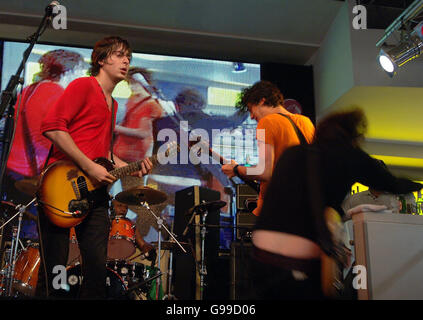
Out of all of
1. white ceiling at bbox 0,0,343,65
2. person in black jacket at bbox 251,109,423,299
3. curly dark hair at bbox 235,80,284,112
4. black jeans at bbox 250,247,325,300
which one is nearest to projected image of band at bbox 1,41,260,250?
white ceiling at bbox 0,0,343,65

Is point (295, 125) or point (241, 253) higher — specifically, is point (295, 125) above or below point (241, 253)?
above

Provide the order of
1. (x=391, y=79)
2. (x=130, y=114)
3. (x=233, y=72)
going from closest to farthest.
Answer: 1. (x=391, y=79)
2. (x=130, y=114)
3. (x=233, y=72)

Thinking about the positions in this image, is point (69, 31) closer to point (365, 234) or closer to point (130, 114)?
point (130, 114)

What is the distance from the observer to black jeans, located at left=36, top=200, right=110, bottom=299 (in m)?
1.95

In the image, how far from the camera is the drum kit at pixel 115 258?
3996 mm

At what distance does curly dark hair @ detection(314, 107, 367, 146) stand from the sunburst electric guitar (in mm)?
1244

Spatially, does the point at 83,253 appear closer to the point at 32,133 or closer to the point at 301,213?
the point at 301,213

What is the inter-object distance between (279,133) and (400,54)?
104 inches

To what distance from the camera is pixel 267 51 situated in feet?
20.4

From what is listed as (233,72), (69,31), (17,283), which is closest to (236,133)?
(233,72)

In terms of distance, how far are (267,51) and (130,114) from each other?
2294 millimetres

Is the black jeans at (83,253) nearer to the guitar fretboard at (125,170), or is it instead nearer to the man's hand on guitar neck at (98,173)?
the man's hand on guitar neck at (98,173)

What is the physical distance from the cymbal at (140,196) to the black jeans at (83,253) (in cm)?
199

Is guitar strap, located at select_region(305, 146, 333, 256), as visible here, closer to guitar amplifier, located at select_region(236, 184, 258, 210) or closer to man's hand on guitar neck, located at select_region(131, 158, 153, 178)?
man's hand on guitar neck, located at select_region(131, 158, 153, 178)
